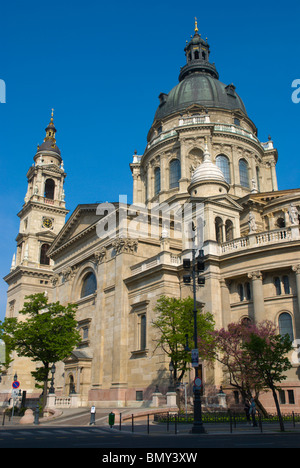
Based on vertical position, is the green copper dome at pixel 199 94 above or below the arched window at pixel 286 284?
above

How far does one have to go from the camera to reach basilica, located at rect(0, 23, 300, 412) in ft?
111

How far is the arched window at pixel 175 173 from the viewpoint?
2381 inches

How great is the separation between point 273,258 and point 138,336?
14.2 metres

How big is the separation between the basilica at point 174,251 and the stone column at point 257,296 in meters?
0.07

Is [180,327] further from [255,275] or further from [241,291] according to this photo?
[255,275]

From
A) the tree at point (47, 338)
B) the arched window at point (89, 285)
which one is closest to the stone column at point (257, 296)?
the tree at point (47, 338)

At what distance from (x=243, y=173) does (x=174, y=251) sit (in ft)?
67.2

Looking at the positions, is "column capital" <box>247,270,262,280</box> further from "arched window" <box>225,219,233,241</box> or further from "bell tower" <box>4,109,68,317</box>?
"bell tower" <box>4,109,68,317</box>

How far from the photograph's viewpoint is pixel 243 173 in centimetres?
6106

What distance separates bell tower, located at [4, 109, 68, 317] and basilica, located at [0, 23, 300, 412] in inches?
13.7

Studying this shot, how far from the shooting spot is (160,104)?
69375mm

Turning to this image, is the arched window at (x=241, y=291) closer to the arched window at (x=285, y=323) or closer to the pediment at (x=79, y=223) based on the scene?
the arched window at (x=285, y=323)

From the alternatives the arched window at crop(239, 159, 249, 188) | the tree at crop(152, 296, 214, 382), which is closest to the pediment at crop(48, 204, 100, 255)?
the tree at crop(152, 296, 214, 382)

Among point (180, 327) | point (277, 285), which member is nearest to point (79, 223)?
point (180, 327)
